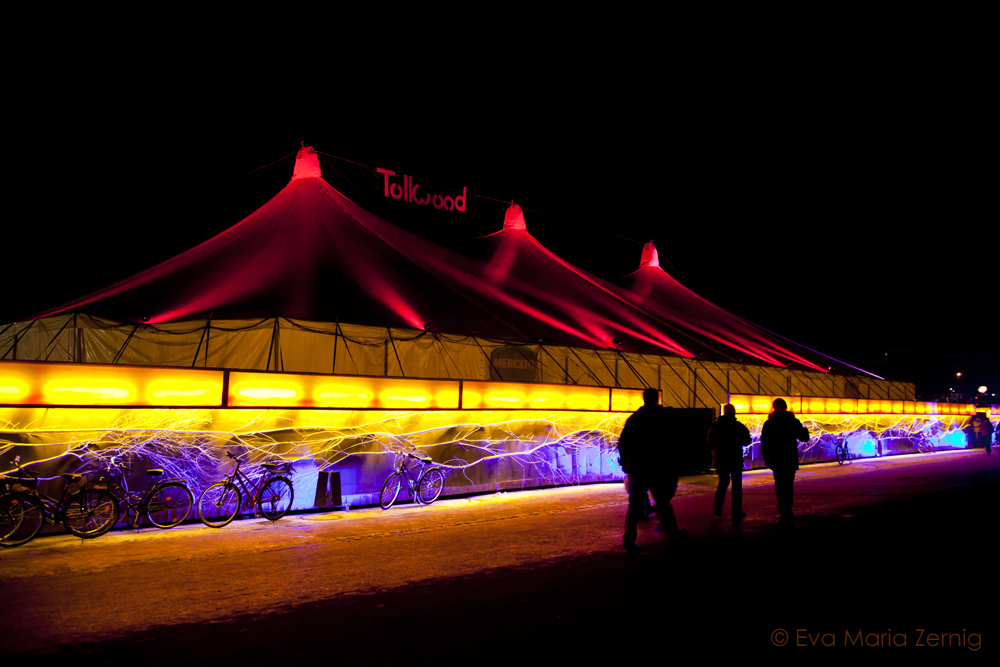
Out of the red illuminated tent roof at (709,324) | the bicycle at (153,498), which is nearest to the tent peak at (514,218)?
the red illuminated tent roof at (709,324)

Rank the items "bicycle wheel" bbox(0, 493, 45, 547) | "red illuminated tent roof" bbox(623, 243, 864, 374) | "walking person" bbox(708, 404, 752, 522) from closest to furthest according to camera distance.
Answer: "bicycle wheel" bbox(0, 493, 45, 547)
"walking person" bbox(708, 404, 752, 522)
"red illuminated tent roof" bbox(623, 243, 864, 374)

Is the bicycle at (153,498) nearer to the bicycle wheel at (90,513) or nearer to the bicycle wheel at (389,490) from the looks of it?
the bicycle wheel at (90,513)

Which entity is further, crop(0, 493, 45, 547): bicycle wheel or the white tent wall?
the white tent wall

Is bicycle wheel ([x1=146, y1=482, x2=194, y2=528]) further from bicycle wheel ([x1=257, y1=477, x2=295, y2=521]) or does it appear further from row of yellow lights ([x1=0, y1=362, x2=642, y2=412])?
row of yellow lights ([x1=0, y1=362, x2=642, y2=412])

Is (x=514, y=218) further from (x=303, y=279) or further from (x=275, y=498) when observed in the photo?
(x=275, y=498)

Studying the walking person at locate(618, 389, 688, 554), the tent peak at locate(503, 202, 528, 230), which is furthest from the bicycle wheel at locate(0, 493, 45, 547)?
the tent peak at locate(503, 202, 528, 230)

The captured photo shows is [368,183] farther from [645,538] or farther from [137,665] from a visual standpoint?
[137,665]

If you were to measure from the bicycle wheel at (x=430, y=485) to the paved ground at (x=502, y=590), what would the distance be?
1337mm

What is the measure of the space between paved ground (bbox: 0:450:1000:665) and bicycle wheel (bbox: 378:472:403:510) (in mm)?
823

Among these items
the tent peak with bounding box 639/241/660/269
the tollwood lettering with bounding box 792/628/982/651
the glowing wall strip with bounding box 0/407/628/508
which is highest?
the tent peak with bounding box 639/241/660/269

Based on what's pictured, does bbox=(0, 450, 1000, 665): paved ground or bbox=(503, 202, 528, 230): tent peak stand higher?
bbox=(503, 202, 528, 230): tent peak

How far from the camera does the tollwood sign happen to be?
14.8 metres

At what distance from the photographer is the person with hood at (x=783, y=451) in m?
7.50

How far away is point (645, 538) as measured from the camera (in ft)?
21.6
